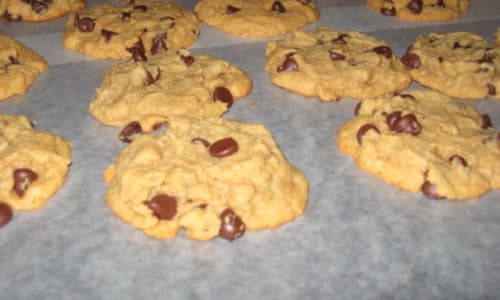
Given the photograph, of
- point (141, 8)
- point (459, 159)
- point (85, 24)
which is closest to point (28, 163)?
point (85, 24)

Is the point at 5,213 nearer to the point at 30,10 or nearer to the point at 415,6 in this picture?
the point at 30,10

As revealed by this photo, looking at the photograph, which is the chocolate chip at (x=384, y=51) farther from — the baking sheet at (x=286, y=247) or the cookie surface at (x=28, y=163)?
the cookie surface at (x=28, y=163)

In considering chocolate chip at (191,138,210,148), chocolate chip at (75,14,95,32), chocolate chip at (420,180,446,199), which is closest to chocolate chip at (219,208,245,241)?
chocolate chip at (191,138,210,148)

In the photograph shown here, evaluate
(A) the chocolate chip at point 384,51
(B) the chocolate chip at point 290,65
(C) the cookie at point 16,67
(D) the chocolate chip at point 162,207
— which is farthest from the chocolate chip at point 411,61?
(C) the cookie at point 16,67

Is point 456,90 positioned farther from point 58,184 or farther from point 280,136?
point 58,184

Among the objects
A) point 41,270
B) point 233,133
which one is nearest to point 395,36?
point 233,133

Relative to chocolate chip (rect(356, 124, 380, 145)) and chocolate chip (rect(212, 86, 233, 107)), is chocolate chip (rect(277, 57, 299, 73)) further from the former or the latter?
chocolate chip (rect(356, 124, 380, 145))

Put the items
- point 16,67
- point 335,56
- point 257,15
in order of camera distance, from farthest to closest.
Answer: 1. point 257,15
2. point 335,56
3. point 16,67

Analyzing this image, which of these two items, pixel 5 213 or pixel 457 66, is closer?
pixel 5 213
